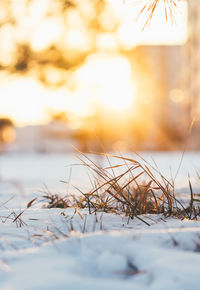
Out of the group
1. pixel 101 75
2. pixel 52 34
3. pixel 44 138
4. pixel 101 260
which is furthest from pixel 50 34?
pixel 44 138

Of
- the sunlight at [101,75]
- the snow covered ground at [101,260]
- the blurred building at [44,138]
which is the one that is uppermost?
the sunlight at [101,75]

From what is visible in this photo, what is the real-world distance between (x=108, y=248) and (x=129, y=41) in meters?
5.50

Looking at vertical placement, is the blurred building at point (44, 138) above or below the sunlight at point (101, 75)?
below

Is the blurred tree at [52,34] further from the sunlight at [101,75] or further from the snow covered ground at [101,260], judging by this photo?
the snow covered ground at [101,260]

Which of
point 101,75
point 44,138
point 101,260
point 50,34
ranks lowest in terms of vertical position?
point 44,138

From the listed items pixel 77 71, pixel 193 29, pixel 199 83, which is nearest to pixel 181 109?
pixel 199 83

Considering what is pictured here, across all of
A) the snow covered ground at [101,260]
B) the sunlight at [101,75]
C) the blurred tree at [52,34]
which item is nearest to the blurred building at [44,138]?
the sunlight at [101,75]

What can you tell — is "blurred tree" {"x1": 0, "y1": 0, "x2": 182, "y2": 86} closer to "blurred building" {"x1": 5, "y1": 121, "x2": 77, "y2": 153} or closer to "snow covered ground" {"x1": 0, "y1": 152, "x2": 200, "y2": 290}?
"snow covered ground" {"x1": 0, "y1": 152, "x2": 200, "y2": 290}

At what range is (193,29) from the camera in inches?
1197

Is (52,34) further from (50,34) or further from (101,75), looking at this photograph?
(101,75)

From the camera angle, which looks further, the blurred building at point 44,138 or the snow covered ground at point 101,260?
the blurred building at point 44,138

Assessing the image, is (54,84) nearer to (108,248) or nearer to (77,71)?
(77,71)

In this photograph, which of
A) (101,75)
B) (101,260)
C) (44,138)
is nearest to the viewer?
(101,260)

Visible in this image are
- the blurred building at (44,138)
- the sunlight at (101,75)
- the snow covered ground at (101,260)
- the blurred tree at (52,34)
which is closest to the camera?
the snow covered ground at (101,260)
